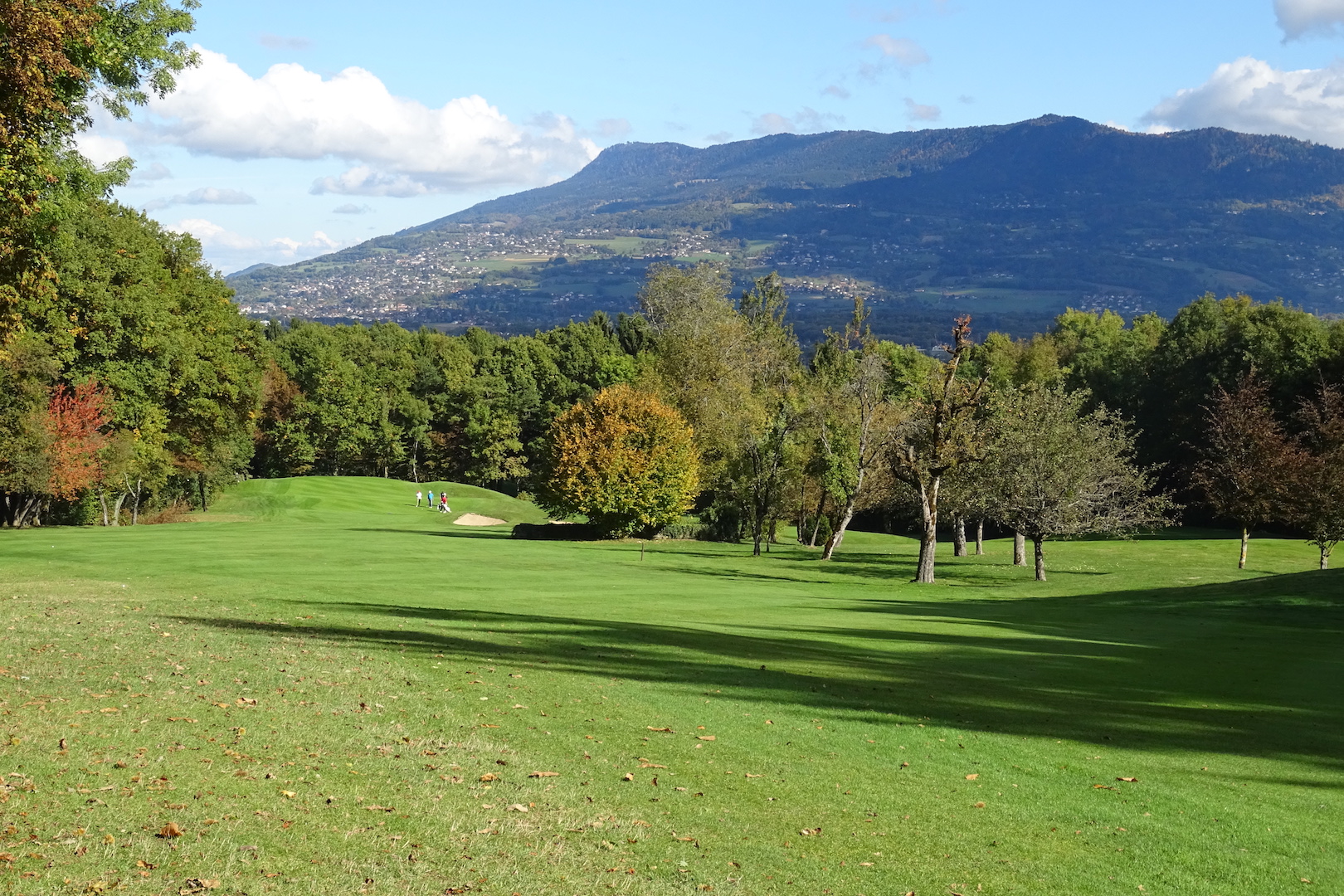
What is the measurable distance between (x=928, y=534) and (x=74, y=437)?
35.6m

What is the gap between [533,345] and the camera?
10606cm

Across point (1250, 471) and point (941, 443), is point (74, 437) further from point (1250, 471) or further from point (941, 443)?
point (1250, 471)

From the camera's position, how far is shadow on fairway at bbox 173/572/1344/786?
43.9ft

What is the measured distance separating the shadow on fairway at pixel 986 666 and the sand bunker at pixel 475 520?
4578 cm

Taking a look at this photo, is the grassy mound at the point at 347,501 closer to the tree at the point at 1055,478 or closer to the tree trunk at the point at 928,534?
the tree trunk at the point at 928,534

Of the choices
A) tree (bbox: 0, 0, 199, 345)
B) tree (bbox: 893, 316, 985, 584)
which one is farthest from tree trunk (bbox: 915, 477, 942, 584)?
tree (bbox: 0, 0, 199, 345)

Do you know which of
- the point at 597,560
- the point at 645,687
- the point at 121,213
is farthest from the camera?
the point at 121,213

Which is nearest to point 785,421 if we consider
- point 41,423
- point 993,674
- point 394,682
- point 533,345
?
point 41,423

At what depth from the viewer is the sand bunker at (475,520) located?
67.2 metres

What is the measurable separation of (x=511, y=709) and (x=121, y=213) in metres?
49.7

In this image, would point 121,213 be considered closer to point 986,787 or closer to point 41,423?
point 41,423

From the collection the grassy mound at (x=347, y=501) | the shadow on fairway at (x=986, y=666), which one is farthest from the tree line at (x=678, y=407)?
the shadow on fairway at (x=986, y=666)

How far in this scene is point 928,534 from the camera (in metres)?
38.8

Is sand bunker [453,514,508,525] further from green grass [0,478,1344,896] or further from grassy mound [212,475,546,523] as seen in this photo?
green grass [0,478,1344,896]
